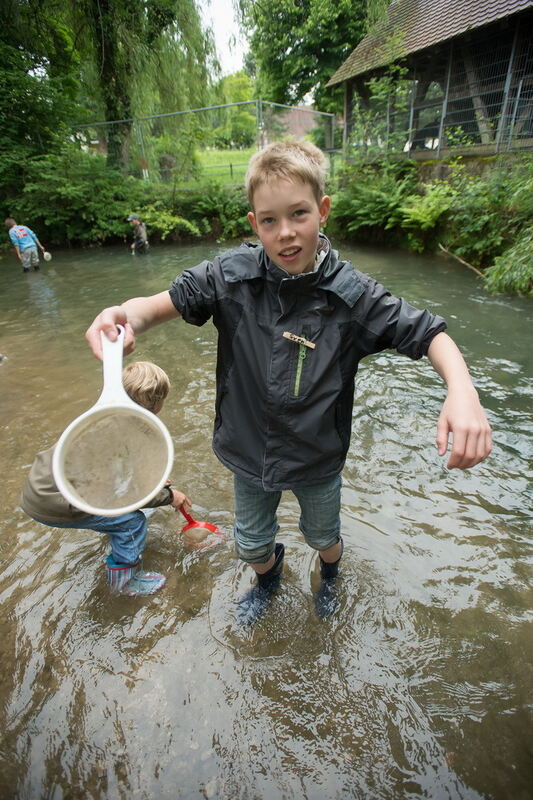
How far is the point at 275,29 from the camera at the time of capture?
82.4 feet

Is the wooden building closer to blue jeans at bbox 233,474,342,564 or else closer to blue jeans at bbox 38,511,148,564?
blue jeans at bbox 233,474,342,564

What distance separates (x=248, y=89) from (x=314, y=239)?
4630cm

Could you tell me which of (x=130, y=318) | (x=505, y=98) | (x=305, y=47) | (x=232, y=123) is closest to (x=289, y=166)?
(x=130, y=318)

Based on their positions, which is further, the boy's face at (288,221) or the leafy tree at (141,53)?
the leafy tree at (141,53)

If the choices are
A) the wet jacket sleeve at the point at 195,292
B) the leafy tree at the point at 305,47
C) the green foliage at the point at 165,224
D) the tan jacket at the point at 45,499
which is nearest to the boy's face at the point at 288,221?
the wet jacket sleeve at the point at 195,292

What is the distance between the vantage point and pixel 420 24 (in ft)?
45.9

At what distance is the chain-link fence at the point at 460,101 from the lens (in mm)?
10766

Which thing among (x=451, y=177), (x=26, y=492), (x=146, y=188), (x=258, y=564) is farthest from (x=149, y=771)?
(x=146, y=188)

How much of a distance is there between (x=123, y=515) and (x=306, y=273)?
1.49m

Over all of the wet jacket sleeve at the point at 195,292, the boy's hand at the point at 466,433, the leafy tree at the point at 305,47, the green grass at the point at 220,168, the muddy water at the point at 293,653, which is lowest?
the muddy water at the point at 293,653

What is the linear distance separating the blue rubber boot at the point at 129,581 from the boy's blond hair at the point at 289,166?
1.91 metres

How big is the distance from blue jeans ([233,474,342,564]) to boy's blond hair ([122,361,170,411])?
61cm

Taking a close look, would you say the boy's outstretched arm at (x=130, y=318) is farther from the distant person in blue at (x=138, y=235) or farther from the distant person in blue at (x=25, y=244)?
the distant person in blue at (x=138, y=235)

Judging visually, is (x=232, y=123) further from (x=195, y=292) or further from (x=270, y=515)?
(x=270, y=515)
